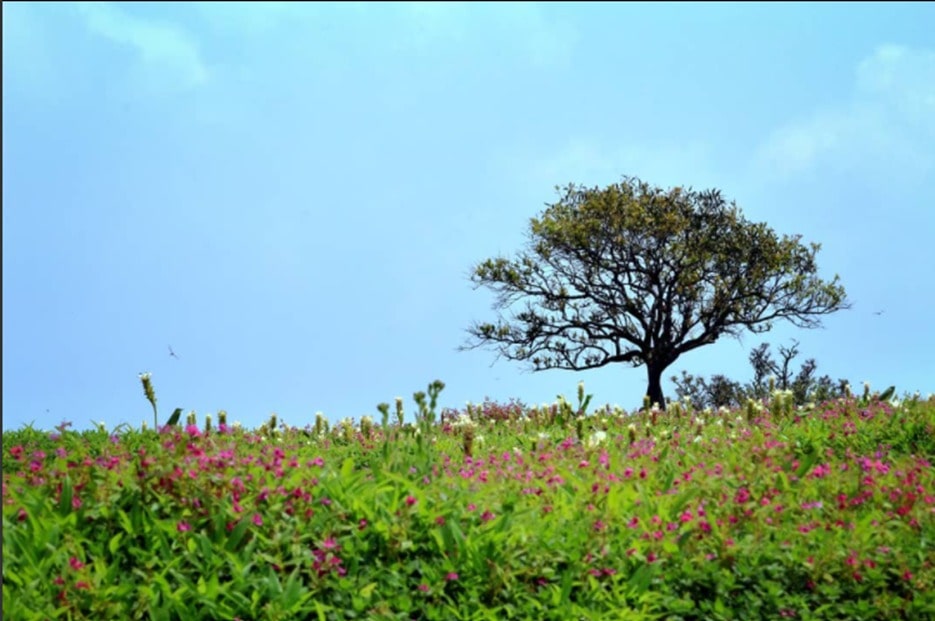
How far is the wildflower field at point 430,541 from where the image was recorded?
4.87 m

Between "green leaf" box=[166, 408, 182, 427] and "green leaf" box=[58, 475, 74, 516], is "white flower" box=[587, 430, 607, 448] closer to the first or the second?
"green leaf" box=[166, 408, 182, 427]

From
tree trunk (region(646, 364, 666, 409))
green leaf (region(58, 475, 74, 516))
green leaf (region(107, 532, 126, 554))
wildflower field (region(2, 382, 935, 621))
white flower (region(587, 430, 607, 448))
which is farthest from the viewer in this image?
tree trunk (region(646, 364, 666, 409))

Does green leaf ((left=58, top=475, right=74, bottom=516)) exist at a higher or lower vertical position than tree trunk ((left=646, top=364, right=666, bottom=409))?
lower

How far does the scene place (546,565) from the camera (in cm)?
521

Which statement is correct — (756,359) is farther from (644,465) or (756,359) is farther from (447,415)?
(644,465)

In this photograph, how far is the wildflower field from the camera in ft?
16.0

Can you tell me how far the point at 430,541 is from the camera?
521 centimetres

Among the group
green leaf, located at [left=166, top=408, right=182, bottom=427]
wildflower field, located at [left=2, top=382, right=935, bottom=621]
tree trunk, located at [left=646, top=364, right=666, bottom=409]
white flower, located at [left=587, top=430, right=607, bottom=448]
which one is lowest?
wildflower field, located at [left=2, top=382, right=935, bottom=621]

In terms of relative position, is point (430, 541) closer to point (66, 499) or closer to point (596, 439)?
point (66, 499)

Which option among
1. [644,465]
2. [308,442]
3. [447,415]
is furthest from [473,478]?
[447,415]

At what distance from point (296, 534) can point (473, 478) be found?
148cm

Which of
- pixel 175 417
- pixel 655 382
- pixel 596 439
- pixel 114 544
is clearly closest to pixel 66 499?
pixel 114 544

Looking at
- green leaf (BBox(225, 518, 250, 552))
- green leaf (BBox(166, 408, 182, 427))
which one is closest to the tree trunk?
green leaf (BBox(166, 408, 182, 427))

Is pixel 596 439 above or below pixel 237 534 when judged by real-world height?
above
